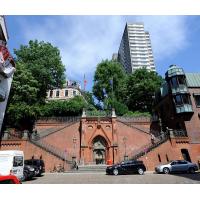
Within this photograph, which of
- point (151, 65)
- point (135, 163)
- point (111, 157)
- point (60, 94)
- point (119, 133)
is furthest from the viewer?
point (151, 65)

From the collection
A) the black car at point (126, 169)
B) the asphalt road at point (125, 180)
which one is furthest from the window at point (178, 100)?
the asphalt road at point (125, 180)

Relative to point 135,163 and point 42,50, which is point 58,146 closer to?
point 135,163

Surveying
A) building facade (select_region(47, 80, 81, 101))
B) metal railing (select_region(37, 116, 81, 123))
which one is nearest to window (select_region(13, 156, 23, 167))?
metal railing (select_region(37, 116, 81, 123))

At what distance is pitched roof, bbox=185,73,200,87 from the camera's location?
3272 cm

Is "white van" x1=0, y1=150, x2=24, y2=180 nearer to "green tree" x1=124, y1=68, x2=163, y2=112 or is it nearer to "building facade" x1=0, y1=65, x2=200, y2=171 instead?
"building facade" x1=0, y1=65, x2=200, y2=171

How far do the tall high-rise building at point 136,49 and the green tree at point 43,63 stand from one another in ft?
272

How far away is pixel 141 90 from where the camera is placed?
4659 centimetres

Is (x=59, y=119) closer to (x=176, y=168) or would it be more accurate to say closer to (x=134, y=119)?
(x=134, y=119)

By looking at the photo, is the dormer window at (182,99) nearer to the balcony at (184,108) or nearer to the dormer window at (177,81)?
the balcony at (184,108)

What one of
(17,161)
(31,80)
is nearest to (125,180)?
(17,161)

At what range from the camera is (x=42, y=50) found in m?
41.0

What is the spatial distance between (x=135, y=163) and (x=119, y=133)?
12.9 m

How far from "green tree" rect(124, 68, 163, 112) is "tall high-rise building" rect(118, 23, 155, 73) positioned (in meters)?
72.4

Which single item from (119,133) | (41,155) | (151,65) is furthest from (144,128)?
(151,65)
